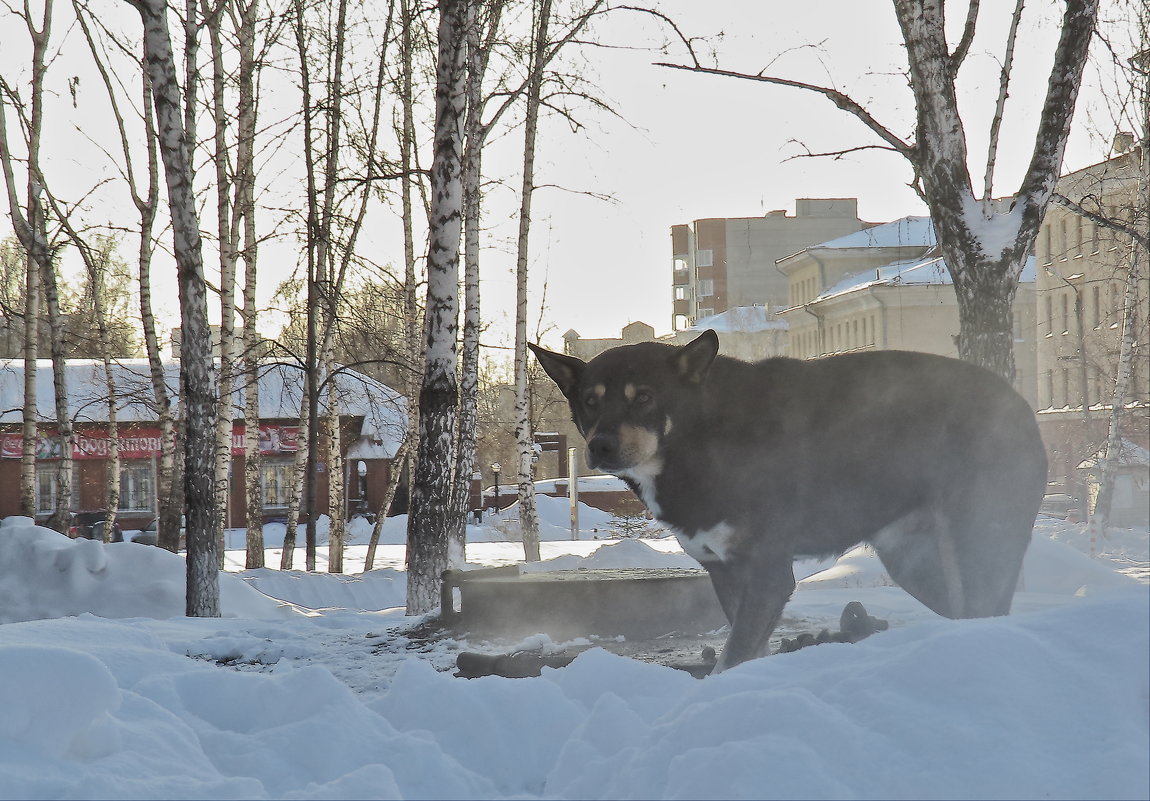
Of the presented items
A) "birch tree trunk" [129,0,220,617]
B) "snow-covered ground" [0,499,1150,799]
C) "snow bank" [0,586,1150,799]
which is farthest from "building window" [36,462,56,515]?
"snow bank" [0,586,1150,799]

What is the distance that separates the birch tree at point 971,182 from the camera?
841 cm

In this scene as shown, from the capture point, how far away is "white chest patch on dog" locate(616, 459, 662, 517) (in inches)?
173

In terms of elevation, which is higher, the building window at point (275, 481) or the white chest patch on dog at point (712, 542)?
the white chest patch on dog at point (712, 542)

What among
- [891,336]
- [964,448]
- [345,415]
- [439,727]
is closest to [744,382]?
[964,448]

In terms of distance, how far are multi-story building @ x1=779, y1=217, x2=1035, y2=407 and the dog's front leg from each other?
39.9m

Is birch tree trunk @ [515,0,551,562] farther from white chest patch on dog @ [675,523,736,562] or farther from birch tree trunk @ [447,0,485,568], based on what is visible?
white chest patch on dog @ [675,523,736,562]

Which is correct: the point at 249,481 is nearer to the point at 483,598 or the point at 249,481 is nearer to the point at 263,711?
the point at 483,598

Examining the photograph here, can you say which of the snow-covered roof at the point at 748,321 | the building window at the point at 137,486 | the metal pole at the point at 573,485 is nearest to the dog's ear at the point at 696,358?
the metal pole at the point at 573,485

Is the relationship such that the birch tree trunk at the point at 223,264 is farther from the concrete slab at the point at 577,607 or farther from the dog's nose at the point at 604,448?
the dog's nose at the point at 604,448

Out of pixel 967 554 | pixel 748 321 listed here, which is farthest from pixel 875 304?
pixel 967 554

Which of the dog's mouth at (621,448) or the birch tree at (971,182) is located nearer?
the dog's mouth at (621,448)

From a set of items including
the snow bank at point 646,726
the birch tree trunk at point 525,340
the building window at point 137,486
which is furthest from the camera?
the building window at point 137,486

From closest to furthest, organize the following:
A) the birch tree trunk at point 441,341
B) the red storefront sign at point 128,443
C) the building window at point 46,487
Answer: the birch tree trunk at point 441,341, the red storefront sign at point 128,443, the building window at point 46,487

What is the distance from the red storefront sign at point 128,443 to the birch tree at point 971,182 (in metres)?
27.1
